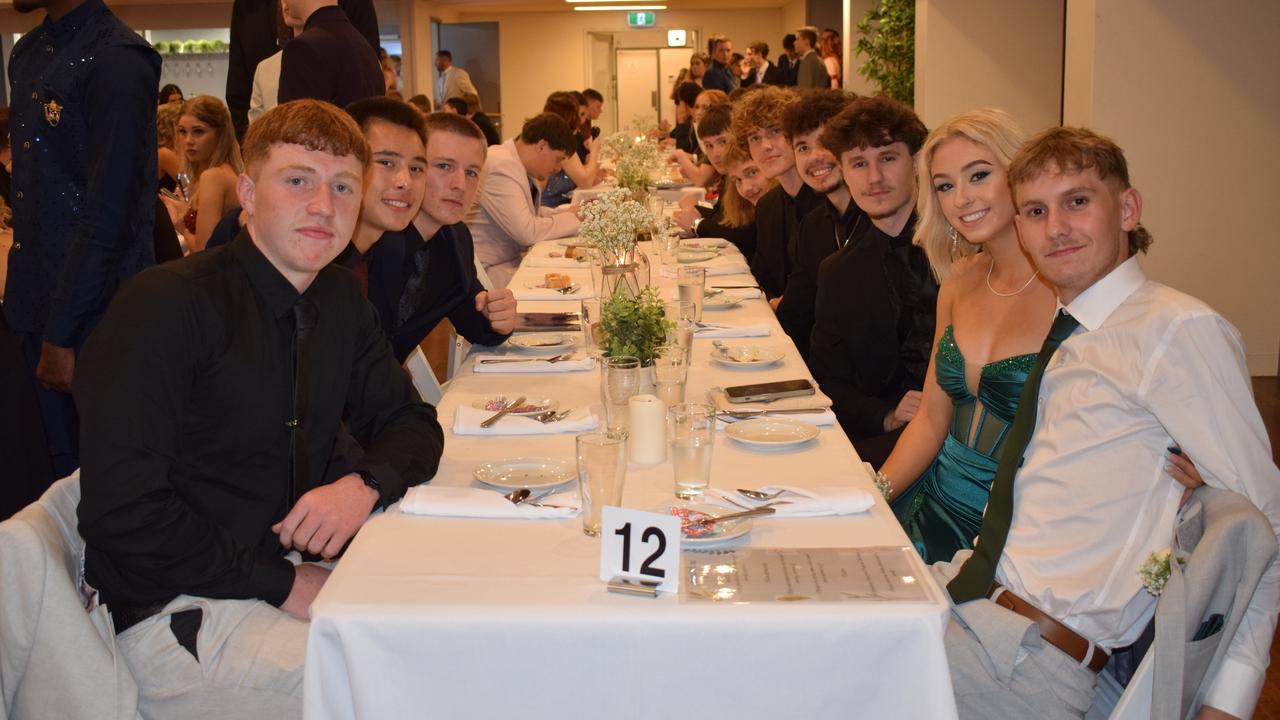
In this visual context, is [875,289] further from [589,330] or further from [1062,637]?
[1062,637]

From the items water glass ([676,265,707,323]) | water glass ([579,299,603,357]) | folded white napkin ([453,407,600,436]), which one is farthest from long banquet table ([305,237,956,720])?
water glass ([676,265,707,323])

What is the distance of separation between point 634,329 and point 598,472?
0.75 m

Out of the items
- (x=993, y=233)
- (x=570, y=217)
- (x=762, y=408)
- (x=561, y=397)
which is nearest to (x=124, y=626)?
(x=561, y=397)

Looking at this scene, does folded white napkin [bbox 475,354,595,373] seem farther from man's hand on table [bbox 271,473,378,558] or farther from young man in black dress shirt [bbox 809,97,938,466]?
man's hand on table [bbox 271,473,378,558]

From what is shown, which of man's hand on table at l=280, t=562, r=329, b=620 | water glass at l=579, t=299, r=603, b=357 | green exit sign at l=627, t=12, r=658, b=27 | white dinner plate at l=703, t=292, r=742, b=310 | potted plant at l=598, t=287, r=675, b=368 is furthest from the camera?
green exit sign at l=627, t=12, r=658, b=27

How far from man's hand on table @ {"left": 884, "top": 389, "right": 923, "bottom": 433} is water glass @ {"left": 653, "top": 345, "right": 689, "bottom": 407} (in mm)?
868

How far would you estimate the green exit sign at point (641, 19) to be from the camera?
20281 millimetres

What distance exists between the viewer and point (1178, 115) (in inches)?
204

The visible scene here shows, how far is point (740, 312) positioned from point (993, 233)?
3.89ft

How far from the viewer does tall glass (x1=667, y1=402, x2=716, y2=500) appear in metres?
1.78

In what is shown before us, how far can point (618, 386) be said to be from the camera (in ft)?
7.01

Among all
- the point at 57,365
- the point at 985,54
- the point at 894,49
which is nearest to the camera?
the point at 57,365

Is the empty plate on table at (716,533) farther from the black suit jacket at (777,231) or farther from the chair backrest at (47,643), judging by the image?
the black suit jacket at (777,231)

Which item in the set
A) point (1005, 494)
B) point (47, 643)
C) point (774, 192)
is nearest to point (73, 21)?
point (47, 643)
